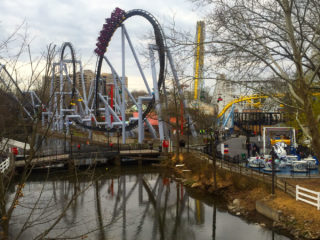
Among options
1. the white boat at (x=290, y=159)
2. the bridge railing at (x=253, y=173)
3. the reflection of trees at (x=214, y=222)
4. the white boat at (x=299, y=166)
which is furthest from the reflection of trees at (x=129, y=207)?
the white boat at (x=290, y=159)

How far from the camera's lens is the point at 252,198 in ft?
45.6

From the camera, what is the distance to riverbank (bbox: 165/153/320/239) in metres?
10.5

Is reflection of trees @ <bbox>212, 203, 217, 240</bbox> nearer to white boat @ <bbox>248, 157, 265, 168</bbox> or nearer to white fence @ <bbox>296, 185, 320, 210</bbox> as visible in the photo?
white fence @ <bbox>296, 185, 320, 210</bbox>

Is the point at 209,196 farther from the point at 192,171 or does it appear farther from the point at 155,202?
the point at 192,171

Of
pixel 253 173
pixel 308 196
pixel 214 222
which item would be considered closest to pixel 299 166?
pixel 253 173

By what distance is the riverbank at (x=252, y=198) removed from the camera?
10.5 metres

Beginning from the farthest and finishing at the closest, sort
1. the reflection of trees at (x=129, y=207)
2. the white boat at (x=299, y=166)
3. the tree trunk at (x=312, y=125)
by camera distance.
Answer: the white boat at (x=299, y=166), the reflection of trees at (x=129, y=207), the tree trunk at (x=312, y=125)

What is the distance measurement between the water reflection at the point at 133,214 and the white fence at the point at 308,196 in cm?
171

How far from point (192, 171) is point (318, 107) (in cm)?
895

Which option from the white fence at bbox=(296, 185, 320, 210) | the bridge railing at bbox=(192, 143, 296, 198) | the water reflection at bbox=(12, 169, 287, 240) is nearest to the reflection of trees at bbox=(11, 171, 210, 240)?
the water reflection at bbox=(12, 169, 287, 240)

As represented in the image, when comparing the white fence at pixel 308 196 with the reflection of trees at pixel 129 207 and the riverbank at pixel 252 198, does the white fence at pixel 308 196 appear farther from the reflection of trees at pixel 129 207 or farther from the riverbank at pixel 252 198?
the reflection of trees at pixel 129 207

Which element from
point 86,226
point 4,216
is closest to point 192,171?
point 86,226

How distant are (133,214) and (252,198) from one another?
5141 millimetres

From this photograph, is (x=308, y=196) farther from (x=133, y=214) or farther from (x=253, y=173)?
(x=133, y=214)
